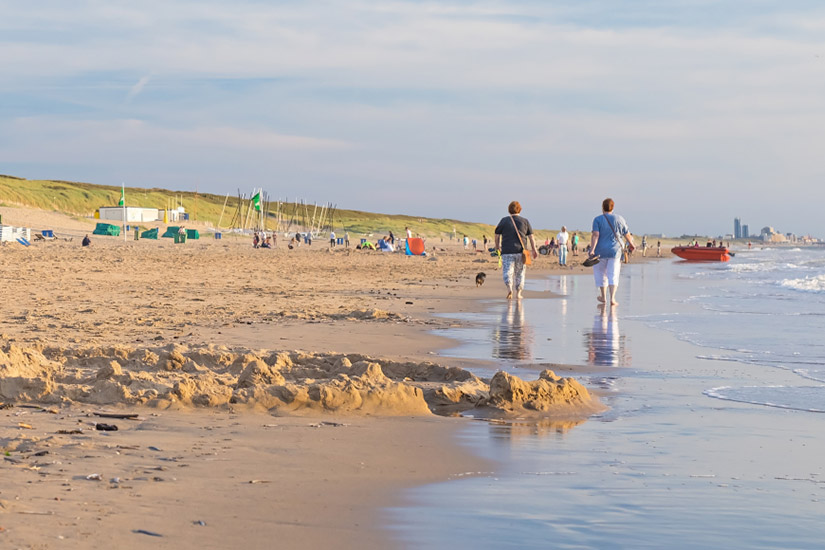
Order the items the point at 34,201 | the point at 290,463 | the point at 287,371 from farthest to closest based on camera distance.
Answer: the point at 34,201, the point at 287,371, the point at 290,463

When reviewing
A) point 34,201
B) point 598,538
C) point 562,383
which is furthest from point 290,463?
point 34,201

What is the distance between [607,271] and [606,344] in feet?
16.4

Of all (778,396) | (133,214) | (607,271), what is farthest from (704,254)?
(133,214)

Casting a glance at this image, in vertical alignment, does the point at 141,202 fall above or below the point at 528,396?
above

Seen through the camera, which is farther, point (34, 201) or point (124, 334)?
point (34, 201)

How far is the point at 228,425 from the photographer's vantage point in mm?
5266

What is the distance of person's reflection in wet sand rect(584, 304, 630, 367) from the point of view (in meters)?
8.95

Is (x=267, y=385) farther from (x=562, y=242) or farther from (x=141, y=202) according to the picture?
(x=141, y=202)

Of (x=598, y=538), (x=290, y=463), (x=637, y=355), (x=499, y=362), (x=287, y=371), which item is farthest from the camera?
(x=637, y=355)

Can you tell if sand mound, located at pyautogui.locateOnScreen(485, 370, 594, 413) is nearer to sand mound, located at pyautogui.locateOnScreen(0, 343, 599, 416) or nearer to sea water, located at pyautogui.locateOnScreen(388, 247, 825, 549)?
sand mound, located at pyautogui.locateOnScreen(0, 343, 599, 416)

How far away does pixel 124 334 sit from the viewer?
9.75 m

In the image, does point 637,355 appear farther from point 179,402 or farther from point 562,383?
point 179,402

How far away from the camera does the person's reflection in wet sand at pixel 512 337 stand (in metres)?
9.41

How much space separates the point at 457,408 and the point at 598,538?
283 centimetres
